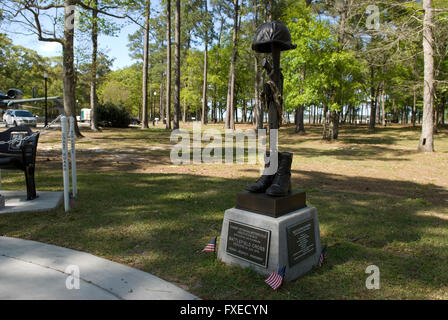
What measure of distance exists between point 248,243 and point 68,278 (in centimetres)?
183

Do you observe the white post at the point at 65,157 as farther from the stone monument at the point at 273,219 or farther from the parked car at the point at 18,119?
the parked car at the point at 18,119

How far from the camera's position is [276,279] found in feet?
10.3

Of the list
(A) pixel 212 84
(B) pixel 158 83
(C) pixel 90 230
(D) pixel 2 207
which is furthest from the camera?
(B) pixel 158 83

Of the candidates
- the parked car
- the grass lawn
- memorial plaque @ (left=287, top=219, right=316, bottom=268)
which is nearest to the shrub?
the parked car

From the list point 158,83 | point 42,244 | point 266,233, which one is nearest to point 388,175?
point 266,233

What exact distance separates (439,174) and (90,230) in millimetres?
10876

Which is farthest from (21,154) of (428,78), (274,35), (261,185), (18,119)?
(18,119)

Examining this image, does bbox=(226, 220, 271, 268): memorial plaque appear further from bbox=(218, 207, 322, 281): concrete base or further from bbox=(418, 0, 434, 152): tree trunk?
bbox=(418, 0, 434, 152): tree trunk

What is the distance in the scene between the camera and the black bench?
5.29 meters

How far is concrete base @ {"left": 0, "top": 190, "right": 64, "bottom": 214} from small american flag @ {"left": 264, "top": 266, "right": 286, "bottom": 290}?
3871 mm

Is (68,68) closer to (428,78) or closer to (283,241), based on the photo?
(283,241)

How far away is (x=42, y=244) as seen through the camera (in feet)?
12.9

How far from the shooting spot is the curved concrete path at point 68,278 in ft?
9.25
